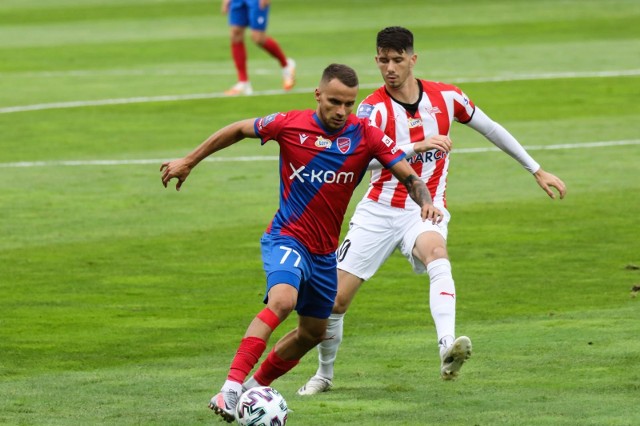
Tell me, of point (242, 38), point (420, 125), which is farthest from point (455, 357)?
point (242, 38)

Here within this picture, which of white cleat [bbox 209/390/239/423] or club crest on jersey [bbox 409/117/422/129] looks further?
club crest on jersey [bbox 409/117/422/129]

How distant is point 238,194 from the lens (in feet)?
56.1

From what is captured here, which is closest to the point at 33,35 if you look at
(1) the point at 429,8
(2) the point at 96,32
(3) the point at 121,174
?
(2) the point at 96,32

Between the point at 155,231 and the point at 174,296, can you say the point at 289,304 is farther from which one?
the point at 155,231

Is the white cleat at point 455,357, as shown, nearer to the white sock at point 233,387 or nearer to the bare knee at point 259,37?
the white sock at point 233,387

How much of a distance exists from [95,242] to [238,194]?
111 inches

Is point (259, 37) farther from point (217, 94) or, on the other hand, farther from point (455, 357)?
point (455, 357)

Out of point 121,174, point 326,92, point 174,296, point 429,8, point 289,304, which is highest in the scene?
point 326,92

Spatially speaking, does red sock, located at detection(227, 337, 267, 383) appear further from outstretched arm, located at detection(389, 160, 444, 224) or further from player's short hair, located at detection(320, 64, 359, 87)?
player's short hair, located at detection(320, 64, 359, 87)

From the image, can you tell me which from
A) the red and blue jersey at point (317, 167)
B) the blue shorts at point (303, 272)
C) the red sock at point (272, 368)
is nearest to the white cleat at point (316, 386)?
the red sock at point (272, 368)

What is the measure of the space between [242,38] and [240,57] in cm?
38

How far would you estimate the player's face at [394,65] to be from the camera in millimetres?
9953

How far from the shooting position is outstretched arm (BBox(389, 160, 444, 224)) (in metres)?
8.57

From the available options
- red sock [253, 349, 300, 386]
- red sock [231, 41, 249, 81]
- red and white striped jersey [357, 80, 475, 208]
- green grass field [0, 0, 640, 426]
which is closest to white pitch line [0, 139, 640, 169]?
green grass field [0, 0, 640, 426]
